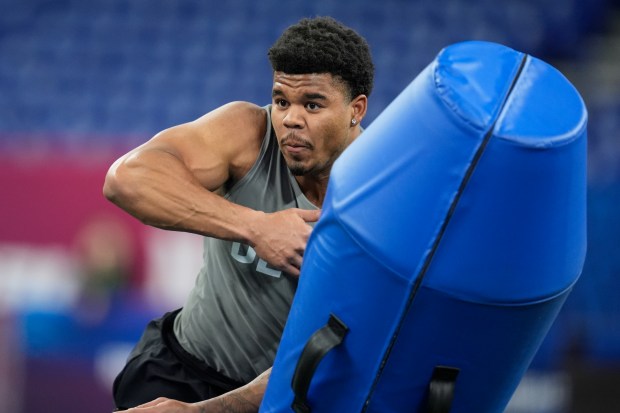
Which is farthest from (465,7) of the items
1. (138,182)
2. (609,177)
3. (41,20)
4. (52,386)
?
(138,182)

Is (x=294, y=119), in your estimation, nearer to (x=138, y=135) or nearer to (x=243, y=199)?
(x=243, y=199)

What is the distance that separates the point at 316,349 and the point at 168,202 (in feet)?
2.39

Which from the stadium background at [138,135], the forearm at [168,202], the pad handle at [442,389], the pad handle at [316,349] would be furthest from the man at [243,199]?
the stadium background at [138,135]

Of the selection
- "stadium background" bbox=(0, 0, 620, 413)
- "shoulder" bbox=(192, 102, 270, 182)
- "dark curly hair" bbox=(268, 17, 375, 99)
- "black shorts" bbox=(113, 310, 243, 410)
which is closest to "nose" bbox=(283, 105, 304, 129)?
"dark curly hair" bbox=(268, 17, 375, 99)

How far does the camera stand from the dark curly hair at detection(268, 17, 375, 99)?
2.86m

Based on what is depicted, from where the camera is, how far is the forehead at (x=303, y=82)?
2861 millimetres

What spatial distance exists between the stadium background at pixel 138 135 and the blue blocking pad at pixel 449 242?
11.0 ft

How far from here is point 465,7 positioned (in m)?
9.52

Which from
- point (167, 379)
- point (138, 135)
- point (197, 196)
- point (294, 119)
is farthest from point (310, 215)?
point (138, 135)

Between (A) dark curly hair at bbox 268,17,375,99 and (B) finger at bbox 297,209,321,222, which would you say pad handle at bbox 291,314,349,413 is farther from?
(A) dark curly hair at bbox 268,17,375,99

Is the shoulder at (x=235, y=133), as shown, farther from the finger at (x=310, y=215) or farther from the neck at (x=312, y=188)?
the finger at (x=310, y=215)

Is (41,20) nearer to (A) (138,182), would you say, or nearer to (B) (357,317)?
(A) (138,182)

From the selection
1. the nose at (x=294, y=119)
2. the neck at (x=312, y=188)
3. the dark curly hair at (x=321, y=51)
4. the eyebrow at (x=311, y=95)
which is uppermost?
the dark curly hair at (x=321, y=51)

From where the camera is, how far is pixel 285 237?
2.47m
